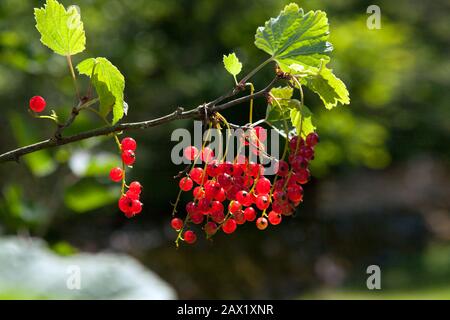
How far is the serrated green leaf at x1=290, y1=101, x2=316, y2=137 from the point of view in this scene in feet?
2.67

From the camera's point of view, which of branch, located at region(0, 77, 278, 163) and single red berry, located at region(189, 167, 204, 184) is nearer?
branch, located at region(0, 77, 278, 163)

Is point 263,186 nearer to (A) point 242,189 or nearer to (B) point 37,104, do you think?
(A) point 242,189

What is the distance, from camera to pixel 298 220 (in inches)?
416

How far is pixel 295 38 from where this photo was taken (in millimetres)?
828

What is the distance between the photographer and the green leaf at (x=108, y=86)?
797mm

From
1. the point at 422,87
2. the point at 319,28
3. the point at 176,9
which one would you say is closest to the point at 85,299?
the point at 319,28

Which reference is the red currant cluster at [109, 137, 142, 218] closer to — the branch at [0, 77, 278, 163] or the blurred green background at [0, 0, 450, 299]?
the branch at [0, 77, 278, 163]

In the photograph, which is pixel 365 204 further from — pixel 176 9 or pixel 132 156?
pixel 132 156

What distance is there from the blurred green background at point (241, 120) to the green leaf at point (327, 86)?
5061 millimetres

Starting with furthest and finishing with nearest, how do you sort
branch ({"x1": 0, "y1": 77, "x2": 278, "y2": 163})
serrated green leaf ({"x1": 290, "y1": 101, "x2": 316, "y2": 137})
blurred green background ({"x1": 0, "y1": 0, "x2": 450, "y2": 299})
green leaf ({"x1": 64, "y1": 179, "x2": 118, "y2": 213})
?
1. blurred green background ({"x1": 0, "y1": 0, "x2": 450, "y2": 299})
2. green leaf ({"x1": 64, "y1": 179, "x2": 118, "y2": 213})
3. serrated green leaf ({"x1": 290, "y1": 101, "x2": 316, "y2": 137})
4. branch ({"x1": 0, "y1": 77, "x2": 278, "y2": 163})

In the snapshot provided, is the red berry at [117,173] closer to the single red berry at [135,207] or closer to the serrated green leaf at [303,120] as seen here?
the single red berry at [135,207]

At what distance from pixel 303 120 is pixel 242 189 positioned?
0.13m

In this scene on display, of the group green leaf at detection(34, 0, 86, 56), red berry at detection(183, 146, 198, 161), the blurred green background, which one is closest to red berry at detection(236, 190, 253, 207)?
red berry at detection(183, 146, 198, 161)

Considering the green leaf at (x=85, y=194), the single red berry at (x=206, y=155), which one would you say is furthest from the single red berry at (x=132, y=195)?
the green leaf at (x=85, y=194)
